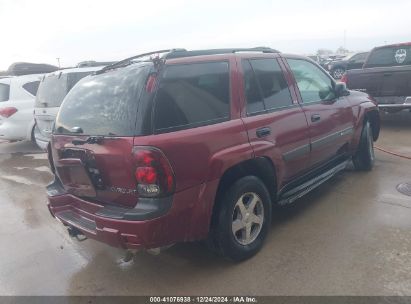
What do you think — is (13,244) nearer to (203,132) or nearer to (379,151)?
(203,132)

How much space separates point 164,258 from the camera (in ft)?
11.7

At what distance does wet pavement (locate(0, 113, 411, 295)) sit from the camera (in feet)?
9.91

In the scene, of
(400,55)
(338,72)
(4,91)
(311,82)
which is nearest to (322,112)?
(311,82)

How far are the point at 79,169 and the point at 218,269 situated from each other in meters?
1.43

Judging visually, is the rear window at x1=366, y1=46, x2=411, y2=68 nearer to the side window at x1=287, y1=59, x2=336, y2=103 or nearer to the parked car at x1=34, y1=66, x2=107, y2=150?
the side window at x1=287, y1=59, x2=336, y2=103

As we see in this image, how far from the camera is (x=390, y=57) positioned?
28.3 feet

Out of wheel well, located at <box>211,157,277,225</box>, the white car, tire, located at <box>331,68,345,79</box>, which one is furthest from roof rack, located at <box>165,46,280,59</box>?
tire, located at <box>331,68,345,79</box>

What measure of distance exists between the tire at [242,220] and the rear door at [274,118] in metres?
0.33

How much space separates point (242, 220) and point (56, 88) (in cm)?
493

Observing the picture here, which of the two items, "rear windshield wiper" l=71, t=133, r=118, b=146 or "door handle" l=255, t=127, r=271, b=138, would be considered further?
A: "door handle" l=255, t=127, r=271, b=138

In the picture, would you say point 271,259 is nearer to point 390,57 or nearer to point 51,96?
point 51,96

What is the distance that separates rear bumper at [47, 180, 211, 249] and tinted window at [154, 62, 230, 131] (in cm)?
54

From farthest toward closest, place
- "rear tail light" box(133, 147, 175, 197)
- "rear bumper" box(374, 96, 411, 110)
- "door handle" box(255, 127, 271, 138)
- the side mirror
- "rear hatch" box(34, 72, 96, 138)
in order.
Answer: "rear bumper" box(374, 96, 411, 110) < "rear hatch" box(34, 72, 96, 138) < the side mirror < "door handle" box(255, 127, 271, 138) < "rear tail light" box(133, 147, 175, 197)

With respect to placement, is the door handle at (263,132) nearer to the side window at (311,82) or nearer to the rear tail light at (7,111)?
the side window at (311,82)
